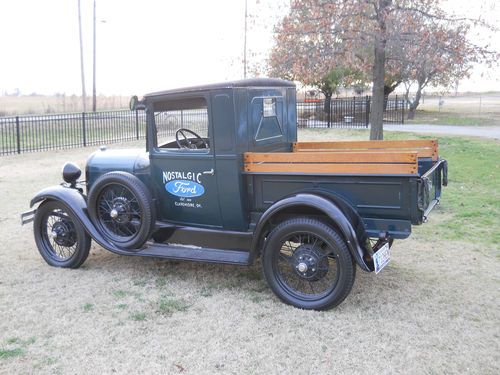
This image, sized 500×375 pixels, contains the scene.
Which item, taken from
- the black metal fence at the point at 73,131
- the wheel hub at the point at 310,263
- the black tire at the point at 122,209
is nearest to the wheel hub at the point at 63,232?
the black tire at the point at 122,209

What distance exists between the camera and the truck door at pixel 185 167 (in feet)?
14.9

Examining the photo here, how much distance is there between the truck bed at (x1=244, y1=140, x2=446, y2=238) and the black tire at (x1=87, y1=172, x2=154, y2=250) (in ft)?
3.25

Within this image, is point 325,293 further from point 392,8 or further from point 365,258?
point 392,8

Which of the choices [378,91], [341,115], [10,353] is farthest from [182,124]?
[341,115]

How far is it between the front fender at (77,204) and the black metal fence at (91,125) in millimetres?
5874

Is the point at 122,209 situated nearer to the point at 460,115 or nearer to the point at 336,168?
the point at 336,168

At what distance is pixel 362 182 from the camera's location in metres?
3.99

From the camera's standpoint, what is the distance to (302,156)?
418 cm

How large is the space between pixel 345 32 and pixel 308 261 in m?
5.87

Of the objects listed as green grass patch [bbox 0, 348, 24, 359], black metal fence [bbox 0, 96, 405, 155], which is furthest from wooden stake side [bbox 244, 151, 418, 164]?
black metal fence [bbox 0, 96, 405, 155]

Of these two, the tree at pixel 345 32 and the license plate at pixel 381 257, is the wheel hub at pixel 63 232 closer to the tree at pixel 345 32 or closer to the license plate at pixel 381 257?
the license plate at pixel 381 257

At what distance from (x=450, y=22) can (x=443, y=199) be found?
3.09m

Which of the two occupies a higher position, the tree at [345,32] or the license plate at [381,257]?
the tree at [345,32]

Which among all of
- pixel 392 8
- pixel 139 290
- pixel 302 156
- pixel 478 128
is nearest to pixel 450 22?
pixel 392 8
